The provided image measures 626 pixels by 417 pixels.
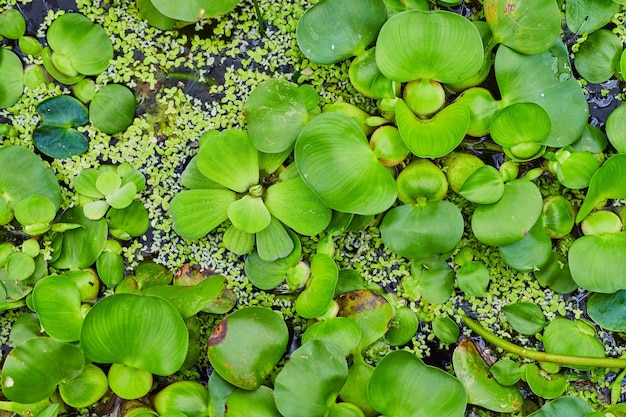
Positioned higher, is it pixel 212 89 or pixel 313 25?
pixel 313 25

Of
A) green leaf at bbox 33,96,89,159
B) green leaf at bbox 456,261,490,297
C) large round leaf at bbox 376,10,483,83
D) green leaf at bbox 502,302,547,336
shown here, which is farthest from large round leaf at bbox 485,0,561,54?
green leaf at bbox 33,96,89,159

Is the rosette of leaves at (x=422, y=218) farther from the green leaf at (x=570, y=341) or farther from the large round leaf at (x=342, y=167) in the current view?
the green leaf at (x=570, y=341)

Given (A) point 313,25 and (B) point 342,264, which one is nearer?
(A) point 313,25

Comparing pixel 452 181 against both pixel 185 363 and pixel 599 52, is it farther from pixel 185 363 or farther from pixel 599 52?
pixel 185 363

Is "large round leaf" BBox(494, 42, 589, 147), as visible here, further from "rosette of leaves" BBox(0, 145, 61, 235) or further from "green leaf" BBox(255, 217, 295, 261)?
"rosette of leaves" BBox(0, 145, 61, 235)

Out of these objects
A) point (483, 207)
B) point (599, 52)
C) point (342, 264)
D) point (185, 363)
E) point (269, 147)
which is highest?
point (599, 52)

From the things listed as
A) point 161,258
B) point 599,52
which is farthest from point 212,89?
point 599,52
